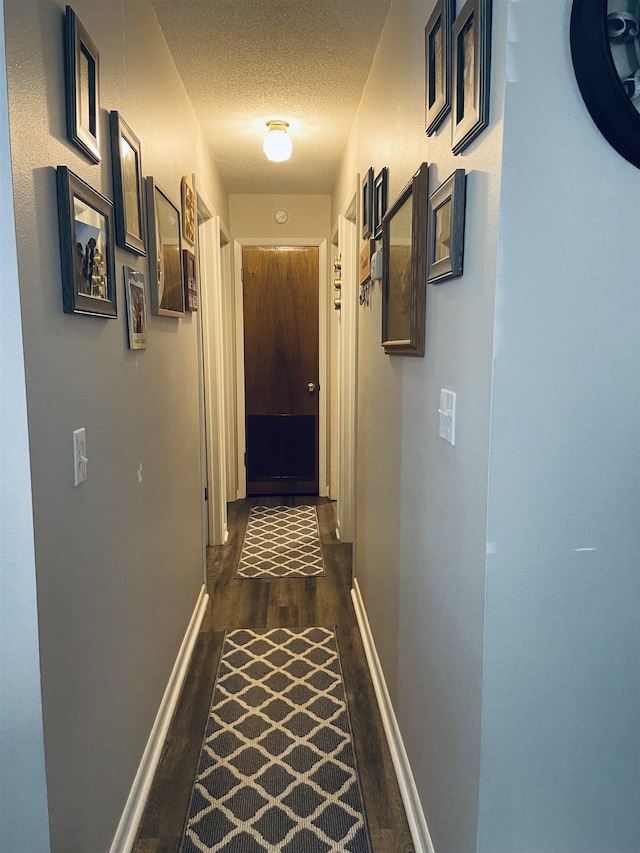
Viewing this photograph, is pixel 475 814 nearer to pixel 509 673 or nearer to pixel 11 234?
pixel 509 673

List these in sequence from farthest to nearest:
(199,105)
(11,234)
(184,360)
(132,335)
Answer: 1. (199,105)
2. (184,360)
3. (132,335)
4. (11,234)

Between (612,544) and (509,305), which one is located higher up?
(509,305)

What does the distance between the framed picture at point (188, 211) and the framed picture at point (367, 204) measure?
779 mm

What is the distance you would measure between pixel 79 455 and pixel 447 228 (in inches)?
36.6

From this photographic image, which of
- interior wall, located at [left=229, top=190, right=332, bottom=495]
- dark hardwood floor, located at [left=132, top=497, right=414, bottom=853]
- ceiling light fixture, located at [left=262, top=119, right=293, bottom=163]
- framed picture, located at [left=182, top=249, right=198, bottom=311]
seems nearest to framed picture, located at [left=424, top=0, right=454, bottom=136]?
framed picture, located at [left=182, top=249, right=198, bottom=311]

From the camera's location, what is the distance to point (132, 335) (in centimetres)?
171

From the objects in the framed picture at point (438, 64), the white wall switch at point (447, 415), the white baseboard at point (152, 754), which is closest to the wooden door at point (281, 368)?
the white baseboard at point (152, 754)

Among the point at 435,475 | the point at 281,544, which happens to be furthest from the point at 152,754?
the point at 281,544

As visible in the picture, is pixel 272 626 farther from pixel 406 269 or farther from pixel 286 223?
pixel 286 223

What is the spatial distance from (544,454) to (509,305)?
0.89 feet

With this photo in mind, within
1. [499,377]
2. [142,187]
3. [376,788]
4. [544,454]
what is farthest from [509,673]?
[142,187]

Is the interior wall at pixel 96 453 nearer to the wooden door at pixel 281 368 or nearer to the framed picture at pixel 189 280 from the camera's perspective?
the framed picture at pixel 189 280

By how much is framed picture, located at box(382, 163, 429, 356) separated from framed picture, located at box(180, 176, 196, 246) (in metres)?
0.95

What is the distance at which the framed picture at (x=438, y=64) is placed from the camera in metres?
1.31
